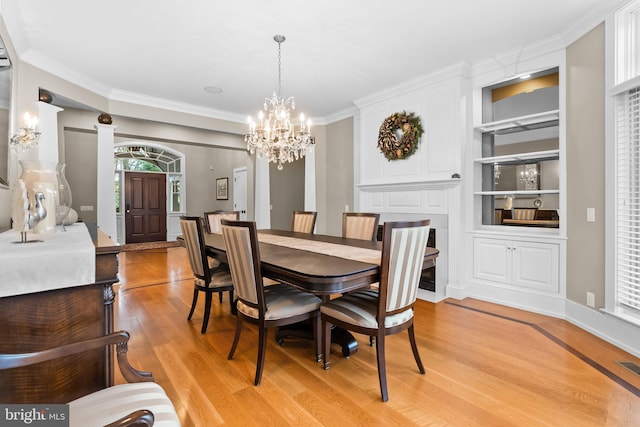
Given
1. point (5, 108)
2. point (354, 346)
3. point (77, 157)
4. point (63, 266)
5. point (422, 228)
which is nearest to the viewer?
point (63, 266)

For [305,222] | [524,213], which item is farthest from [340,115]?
[524,213]

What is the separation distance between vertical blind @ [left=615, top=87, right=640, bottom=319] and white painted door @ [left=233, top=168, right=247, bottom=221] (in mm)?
7056

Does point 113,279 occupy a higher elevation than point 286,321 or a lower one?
higher

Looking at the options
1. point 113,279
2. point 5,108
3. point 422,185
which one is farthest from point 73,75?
point 422,185

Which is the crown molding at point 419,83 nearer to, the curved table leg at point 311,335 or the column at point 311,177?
the column at point 311,177

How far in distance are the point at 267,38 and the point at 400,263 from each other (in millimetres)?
2464

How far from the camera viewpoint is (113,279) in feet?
4.12

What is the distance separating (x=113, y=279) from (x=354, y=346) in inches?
65.2

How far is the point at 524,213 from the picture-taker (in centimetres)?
346

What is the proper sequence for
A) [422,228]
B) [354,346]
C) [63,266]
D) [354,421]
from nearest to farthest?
[63,266]
[354,421]
[422,228]
[354,346]

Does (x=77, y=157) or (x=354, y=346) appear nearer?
(x=354, y=346)

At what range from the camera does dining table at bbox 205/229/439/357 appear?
1698mm

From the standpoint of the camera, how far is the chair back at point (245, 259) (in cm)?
191

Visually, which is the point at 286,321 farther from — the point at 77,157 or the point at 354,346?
the point at 77,157
